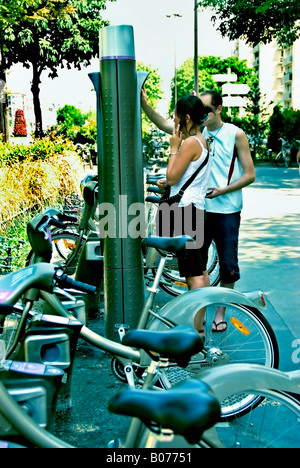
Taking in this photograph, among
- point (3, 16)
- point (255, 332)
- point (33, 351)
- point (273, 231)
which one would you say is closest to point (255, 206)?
point (273, 231)

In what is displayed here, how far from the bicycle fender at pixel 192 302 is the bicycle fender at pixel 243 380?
3.36 feet

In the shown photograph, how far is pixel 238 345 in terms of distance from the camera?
13.4 feet

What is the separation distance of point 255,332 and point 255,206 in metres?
9.24

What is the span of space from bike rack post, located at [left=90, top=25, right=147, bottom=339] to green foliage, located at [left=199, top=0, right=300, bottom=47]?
16.0 meters

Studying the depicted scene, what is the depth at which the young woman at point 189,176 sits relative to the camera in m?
3.93

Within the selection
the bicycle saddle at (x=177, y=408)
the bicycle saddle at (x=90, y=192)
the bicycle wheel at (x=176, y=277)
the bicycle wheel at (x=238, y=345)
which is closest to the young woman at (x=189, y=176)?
the bicycle wheel at (x=238, y=345)

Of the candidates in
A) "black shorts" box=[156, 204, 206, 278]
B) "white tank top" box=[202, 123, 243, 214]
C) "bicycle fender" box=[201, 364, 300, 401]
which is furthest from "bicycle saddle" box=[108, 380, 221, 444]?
"white tank top" box=[202, 123, 243, 214]

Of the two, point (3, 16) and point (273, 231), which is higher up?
point (3, 16)

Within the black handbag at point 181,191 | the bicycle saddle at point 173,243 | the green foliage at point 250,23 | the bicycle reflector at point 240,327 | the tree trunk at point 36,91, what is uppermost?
the green foliage at point 250,23

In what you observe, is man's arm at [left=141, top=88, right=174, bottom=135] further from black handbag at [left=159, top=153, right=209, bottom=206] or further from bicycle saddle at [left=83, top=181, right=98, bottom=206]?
bicycle saddle at [left=83, top=181, right=98, bottom=206]

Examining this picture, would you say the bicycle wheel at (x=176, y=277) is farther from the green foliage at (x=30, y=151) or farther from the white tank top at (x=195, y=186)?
the green foliage at (x=30, y=151)

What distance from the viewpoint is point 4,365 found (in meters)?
2.54

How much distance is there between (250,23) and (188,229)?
1993 cm
